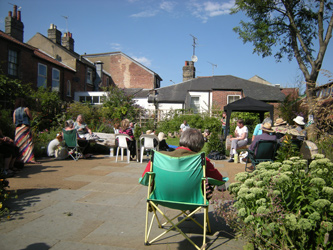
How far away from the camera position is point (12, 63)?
18.8 m

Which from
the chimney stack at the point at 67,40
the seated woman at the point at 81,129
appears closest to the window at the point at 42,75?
the chimney stack at the point at 67,40

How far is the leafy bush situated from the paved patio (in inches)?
26.3

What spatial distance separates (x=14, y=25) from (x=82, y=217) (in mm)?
22449

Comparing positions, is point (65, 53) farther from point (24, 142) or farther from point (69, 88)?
point (24, 142)

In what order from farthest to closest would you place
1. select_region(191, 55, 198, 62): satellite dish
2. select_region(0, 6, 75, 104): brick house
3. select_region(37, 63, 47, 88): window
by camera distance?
select_region(191, 55, 198, 62): satellite dish
select_region(37, 63, 47, 88): window
select_region(0, 6, 75, 104): brick house

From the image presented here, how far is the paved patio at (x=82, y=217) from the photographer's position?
2.92m

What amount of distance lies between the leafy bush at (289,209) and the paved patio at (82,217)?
2.19 ft

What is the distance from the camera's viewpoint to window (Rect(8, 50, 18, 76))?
732 inches

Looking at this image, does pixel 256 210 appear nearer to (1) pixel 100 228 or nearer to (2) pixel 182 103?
(1) pixel 100 228

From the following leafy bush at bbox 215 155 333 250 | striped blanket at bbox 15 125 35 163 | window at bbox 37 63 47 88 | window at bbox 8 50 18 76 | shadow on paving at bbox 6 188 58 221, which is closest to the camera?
leafy bush at bbox 215 155 333 250

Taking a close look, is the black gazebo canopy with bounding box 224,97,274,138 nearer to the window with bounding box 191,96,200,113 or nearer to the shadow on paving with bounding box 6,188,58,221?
the shadow on paving with bounding box 6,188,58,221

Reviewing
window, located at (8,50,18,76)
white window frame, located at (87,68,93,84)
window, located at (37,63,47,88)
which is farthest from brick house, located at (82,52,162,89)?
window, located at (8,50,18,76)

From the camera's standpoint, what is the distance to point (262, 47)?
574 inches

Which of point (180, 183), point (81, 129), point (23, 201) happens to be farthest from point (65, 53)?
point (180, 183)
